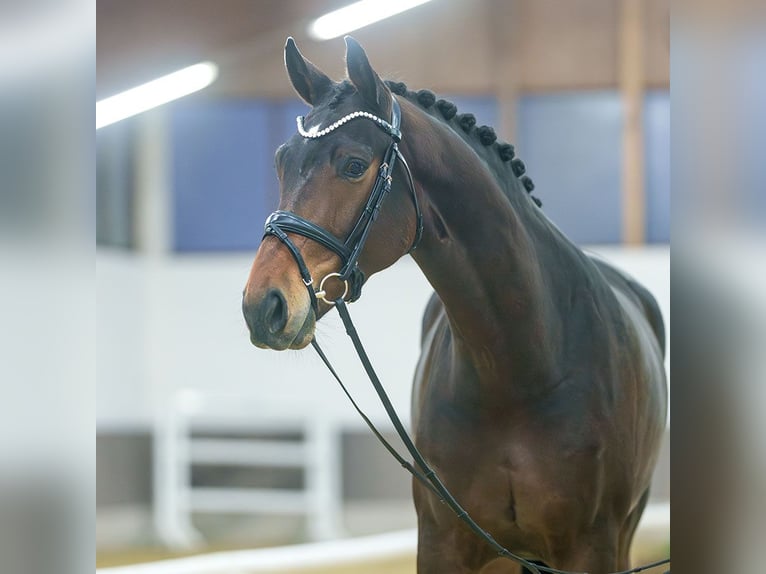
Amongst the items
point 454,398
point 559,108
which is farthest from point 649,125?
point 454,398

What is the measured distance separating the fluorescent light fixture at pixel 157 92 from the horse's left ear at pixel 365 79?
641 mm

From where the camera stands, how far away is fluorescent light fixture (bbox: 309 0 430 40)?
1.67 m

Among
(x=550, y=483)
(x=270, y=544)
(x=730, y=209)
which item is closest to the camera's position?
(x=730, y=209)

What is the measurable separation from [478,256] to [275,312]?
0.37 metres

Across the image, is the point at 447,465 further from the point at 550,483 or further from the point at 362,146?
the point at 362,146

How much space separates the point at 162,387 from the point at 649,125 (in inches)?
43.9

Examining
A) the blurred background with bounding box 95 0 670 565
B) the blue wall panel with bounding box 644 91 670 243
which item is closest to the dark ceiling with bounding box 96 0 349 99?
the blurred background with bounding box 95 0 670 565

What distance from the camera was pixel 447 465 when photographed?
4.73ft

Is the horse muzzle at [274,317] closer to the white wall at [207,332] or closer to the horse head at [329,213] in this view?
the horse head at [329,213]

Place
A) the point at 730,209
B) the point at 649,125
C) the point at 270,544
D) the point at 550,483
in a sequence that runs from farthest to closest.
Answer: the point at 270,544 → the point at 649,125 → the point at 550,483 → the point at 730,209

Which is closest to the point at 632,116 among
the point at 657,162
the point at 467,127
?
the point at 657,162

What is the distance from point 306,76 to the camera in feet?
4.14

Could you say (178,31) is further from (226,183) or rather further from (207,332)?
(207,332)

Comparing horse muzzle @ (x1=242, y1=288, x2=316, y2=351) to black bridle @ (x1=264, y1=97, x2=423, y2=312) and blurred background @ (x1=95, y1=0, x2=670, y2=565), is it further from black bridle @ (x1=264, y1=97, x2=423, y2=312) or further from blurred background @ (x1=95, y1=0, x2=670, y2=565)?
blurred background @ (x1=95, y1=0, x2=670, y2=565)
